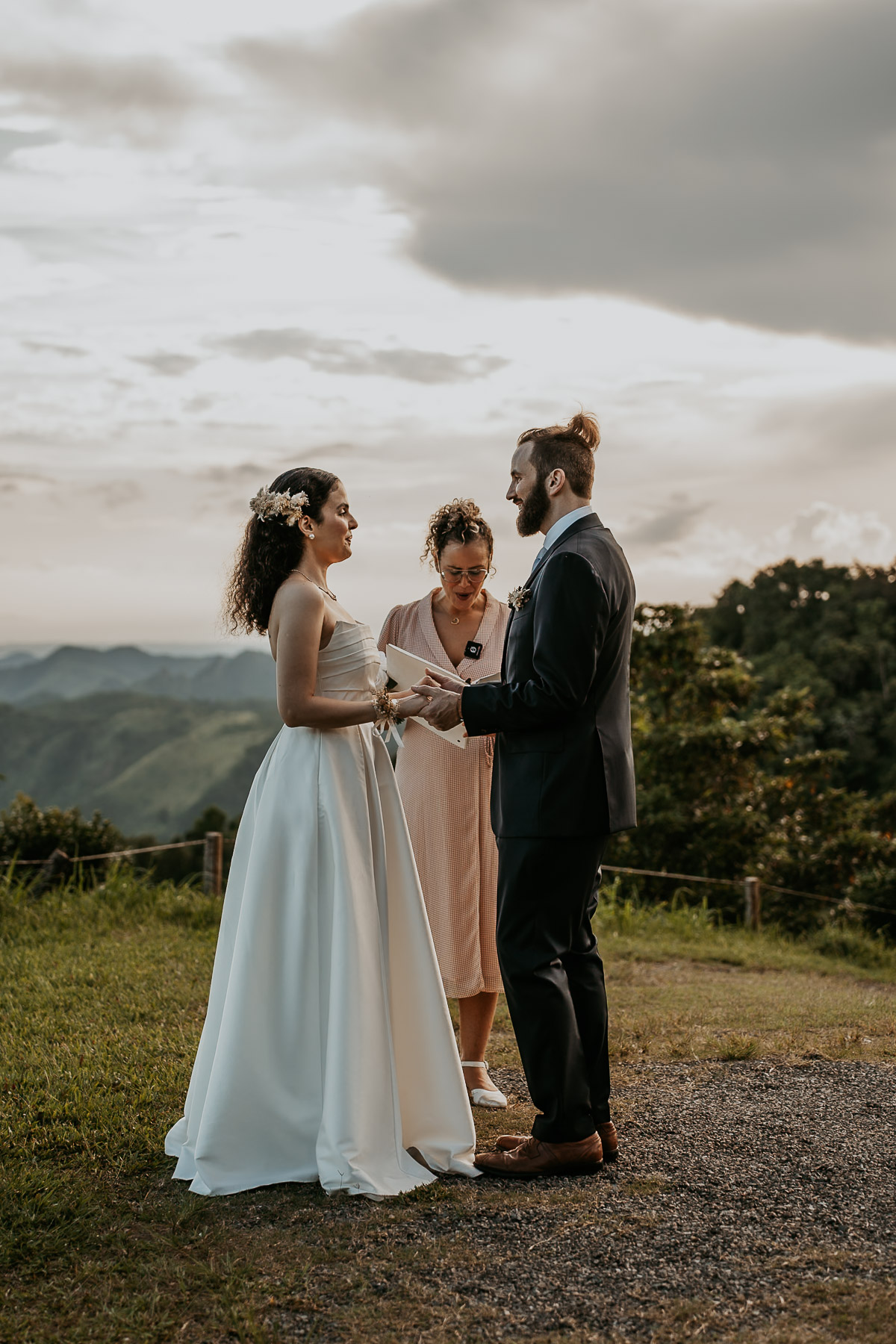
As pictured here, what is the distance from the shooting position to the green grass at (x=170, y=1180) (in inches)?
111

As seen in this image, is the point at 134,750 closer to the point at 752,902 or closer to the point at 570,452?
the point at 752,902

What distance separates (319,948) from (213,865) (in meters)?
5.88

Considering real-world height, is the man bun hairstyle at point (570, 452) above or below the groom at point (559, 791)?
above

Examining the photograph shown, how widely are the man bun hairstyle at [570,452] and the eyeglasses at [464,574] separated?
964 mm

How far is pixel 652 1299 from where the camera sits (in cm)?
285

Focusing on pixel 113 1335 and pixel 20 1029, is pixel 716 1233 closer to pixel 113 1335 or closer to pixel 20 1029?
pixel 113 1335

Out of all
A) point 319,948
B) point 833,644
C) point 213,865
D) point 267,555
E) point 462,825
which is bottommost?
point 213,865

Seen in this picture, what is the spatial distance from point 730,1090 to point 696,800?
9.84 m

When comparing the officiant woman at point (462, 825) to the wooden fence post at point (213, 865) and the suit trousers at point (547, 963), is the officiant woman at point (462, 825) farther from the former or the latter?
the wooden fence post at point (213, 865)

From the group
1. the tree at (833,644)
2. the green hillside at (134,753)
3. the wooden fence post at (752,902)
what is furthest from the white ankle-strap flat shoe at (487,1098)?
the green hillside at (134,753)

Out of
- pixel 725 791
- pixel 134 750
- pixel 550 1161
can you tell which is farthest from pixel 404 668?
pixel 134 750

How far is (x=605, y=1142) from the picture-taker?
3.84m

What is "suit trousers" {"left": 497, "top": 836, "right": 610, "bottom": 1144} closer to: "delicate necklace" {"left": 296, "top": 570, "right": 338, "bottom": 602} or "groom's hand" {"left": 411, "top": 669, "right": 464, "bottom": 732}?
"groom's hand" {"left": 411, "top": 669, "right": 464, "bottom": 732}

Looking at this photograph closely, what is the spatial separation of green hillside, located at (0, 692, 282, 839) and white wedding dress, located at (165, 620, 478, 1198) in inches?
4301
